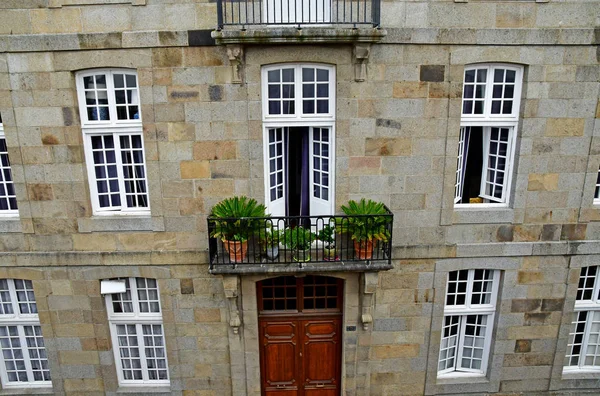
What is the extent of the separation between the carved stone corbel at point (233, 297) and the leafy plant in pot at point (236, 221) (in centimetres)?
62

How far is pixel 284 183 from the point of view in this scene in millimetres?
8594

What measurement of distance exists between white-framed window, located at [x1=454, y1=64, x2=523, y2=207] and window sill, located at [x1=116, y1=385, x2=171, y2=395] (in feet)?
24.6

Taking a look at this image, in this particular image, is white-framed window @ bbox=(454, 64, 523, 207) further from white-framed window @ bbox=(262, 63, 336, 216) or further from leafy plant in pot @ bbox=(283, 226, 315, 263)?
leafy plant in pot @ bbox=(283, 226, 315, 263)

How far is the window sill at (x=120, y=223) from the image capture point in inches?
325

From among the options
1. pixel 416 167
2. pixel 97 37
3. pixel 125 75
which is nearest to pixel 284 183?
pixel 416 167

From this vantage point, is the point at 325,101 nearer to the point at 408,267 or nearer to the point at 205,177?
the point at 205,177

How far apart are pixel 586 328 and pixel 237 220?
326 inches

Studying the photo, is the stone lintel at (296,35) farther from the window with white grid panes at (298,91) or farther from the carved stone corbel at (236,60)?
the window with white grid panes at (298,91)

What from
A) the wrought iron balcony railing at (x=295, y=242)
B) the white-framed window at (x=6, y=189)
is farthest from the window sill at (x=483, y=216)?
the white-framed window at (x=6, y=189)

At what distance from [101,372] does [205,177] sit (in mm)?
5024

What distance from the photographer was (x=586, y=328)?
376 inches

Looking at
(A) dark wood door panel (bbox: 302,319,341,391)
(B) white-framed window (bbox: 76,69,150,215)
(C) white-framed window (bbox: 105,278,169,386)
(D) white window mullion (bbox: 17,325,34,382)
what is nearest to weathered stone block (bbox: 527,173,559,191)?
(A) dark wood door panel (bbox: 302,319,341,391)

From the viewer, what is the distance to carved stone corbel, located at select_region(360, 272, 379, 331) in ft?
26.9

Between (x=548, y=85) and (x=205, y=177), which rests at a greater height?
(x=548, y=85)
